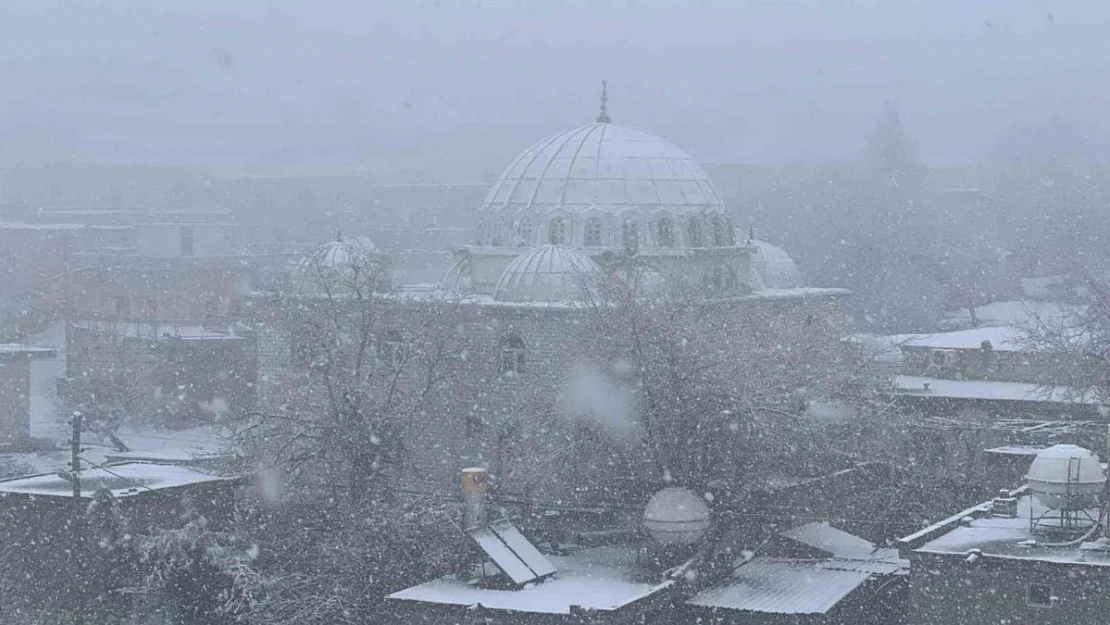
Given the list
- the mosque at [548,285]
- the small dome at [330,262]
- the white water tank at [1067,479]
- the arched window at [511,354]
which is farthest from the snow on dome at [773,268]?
the white water tank at [1067,479]

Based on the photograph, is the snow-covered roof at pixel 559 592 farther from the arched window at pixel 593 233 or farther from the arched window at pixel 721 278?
the arched window at pixel 721 278

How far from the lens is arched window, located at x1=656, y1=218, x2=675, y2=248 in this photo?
33156 mm

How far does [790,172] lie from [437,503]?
47.2m

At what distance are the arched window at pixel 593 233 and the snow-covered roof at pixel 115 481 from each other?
31.9ft

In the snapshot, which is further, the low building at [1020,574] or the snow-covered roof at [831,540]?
the snow-covered roof at [831,540]

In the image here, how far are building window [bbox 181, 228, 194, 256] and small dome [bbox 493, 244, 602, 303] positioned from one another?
3488 centimetres

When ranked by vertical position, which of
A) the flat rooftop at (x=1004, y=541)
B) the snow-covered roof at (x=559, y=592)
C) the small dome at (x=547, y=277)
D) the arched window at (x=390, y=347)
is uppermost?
the small dome at (x=547, y=277)

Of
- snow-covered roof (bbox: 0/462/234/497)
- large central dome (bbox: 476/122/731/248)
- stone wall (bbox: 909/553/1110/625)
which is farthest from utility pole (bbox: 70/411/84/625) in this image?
large central dome (bbox: 476/122/731/248)

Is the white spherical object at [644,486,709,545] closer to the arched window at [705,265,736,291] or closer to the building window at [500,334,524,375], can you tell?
the building window at [500,334,524,375]

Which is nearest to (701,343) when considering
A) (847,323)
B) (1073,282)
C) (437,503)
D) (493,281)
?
(437,503)

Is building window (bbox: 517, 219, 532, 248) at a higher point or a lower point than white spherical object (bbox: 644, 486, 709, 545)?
higher

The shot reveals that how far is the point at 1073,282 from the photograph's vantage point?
190 feet

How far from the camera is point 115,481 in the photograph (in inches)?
958

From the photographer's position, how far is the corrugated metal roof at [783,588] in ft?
72.3
